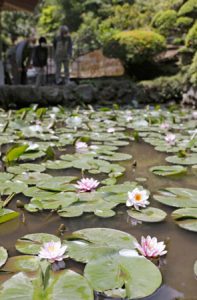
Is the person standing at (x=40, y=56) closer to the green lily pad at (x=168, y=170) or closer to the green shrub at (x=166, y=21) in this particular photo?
the green shrub at (x=166, y=21)

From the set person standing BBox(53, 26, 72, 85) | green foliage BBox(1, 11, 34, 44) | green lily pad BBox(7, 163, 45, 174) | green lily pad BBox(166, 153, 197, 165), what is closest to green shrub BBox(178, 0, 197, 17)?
person standing BBox(53, 26, 72, 85)

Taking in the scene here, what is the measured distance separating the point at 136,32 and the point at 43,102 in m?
3.63

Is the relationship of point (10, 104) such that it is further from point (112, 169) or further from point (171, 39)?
point (171, 39)

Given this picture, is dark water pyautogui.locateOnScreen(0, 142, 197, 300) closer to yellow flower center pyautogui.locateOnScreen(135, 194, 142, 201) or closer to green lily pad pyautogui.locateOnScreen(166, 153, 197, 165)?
yellow flower center pyautogui.locateOnScreen(135, 194, 142, 201)

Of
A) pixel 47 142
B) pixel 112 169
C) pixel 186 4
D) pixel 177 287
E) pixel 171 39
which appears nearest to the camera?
pixel 177 287

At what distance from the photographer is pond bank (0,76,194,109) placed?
6043 millimetres

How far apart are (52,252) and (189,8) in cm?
756

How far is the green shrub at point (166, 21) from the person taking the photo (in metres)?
8.10

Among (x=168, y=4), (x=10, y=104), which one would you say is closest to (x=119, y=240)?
(x=10, y=104)

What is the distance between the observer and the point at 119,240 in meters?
1.12

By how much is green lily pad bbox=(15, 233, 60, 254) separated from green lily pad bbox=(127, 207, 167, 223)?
14.0 inches

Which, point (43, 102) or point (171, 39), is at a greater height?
point (171, 39)

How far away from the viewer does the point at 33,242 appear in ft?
3.65

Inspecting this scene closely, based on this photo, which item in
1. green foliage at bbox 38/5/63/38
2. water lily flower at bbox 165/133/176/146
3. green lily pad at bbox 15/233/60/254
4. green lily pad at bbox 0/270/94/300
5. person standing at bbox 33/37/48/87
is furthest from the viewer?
green foliage at bbox 38/5/63/38
